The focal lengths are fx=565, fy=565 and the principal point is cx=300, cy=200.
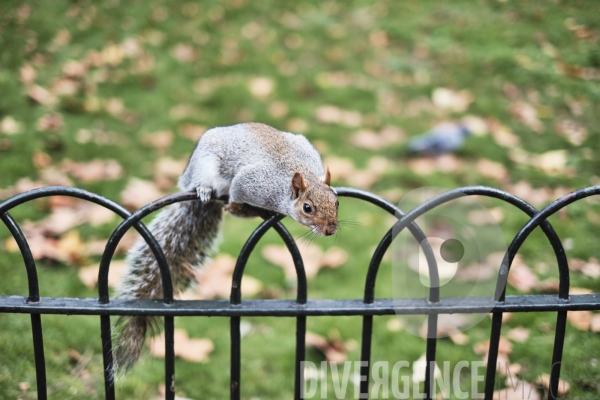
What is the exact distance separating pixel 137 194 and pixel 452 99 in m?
2.51

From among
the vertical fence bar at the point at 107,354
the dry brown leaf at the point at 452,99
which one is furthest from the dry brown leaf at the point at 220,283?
the dry brown leaf at the point at 452,99

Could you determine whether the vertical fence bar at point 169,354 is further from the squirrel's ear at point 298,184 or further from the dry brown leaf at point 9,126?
the dry brown leaf at point 9,126

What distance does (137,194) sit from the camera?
290cm

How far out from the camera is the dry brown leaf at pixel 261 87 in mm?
4141

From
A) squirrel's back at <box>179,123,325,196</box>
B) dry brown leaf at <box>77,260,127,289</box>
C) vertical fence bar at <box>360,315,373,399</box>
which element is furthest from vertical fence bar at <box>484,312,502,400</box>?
dry brown leaf at <box>77,260,127,289</box>

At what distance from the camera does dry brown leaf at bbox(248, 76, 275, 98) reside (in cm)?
414

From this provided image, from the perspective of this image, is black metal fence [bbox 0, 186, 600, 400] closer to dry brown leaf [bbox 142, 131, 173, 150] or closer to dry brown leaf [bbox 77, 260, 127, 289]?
dry brown leaf [bbox 77, 260, 127, 289]

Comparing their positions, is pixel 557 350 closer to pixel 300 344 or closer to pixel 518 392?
pixel 518 392

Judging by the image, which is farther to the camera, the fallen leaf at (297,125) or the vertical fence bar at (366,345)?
the fallen leaf at (297,125)

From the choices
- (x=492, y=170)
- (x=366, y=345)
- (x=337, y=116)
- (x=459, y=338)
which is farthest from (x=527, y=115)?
(x=366, y=345)

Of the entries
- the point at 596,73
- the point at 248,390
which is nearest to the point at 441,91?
the point at 596,73

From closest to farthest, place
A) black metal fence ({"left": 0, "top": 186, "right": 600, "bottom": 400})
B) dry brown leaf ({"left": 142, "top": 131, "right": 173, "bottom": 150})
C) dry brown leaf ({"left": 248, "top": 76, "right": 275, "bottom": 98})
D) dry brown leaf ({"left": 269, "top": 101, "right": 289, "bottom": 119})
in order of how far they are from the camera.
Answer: black metal fence ({"left": 0, "top": 186, "right": 600, "bottom": 400})
dry brown leaf ({"left": 142, "top": 131, "right": 173, "bottom": 150})
dry brown leaf ({"left": 269, "top": 101, "right": 289, "bottom": 119})
dry brown leaf ({"left": 248, "top": 76, "right": 275, "bottom": 98})

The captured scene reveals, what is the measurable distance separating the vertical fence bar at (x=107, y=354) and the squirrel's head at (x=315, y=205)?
1.89ft

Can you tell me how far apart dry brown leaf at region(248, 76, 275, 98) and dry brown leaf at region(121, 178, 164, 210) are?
136 centimetres
